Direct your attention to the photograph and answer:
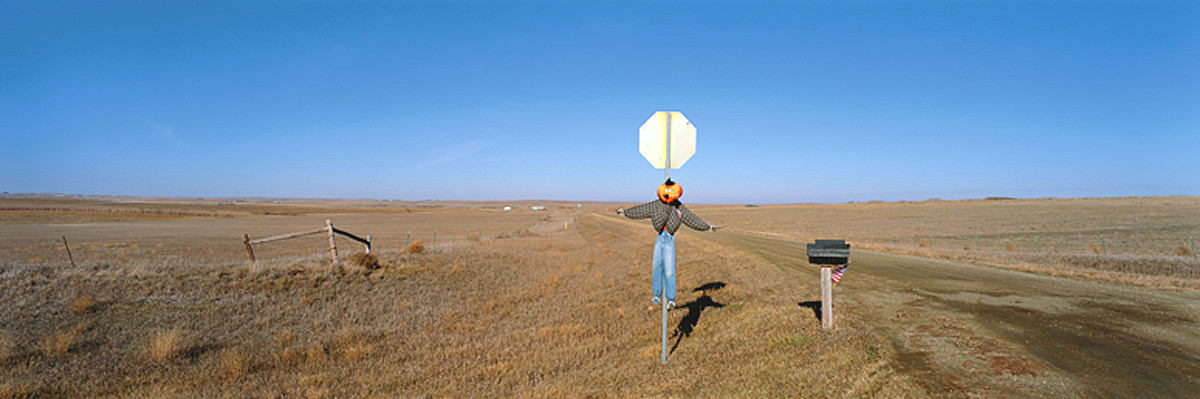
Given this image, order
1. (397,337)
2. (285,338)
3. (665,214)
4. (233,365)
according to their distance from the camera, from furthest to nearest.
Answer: (397,337) → (285,338) → (233,365) → (665,214)

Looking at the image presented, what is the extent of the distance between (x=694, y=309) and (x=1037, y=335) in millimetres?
5479

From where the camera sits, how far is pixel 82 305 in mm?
8750

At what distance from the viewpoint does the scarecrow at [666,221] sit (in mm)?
5941

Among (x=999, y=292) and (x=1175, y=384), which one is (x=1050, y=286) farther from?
(x=1175, y=384)

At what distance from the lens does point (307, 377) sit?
6902 millimetres

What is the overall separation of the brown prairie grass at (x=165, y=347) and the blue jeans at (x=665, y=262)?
7718 millimetres

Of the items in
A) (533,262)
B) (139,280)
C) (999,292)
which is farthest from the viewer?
(533,262)

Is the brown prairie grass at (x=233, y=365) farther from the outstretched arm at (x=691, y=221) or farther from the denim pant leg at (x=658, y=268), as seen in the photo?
the outstretched arm at (x=691, y=221)

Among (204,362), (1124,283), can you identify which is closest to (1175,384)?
(1124,283)

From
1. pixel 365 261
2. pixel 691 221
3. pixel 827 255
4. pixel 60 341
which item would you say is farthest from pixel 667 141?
pixel 365 261

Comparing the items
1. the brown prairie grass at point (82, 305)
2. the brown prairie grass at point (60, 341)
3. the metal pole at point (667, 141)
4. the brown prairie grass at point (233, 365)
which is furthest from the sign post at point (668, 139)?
the brown prairie grass at point (82, 305)

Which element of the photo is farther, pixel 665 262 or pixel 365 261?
pixel 365 261

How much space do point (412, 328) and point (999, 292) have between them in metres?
11.5

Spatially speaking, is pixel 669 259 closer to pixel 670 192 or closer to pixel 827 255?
pixel 670 192
